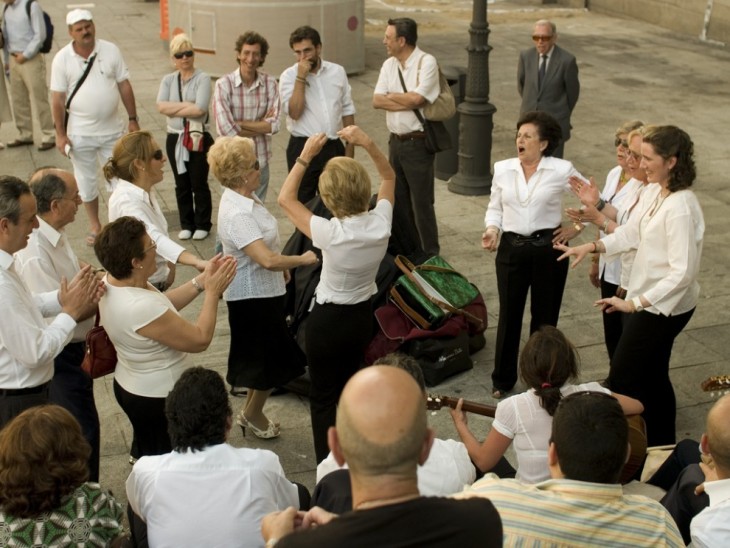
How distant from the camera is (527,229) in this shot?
652cm

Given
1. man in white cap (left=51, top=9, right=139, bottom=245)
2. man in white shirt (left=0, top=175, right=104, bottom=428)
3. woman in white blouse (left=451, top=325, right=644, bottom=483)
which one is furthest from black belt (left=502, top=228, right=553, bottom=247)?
man in white cap (left=51, top=9, right=139, bottom=245)

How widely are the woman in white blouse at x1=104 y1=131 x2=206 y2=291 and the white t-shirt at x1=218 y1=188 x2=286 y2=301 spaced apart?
371mm

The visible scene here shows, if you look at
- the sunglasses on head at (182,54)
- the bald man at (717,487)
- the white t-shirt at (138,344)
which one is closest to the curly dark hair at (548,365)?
the bald man at (717,487)

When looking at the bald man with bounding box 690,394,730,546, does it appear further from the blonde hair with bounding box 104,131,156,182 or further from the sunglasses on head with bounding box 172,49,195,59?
the sunglasses on head with bounding box 172,49,195,59

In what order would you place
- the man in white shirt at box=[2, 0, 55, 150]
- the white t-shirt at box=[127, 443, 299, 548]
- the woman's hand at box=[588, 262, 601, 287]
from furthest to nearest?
the man in white shirt at box=[2, 0, 55, 150], the woman's hand at box=[588, 262, 601, 287], the white t-shirt at box=[127, 443, 299, 548]

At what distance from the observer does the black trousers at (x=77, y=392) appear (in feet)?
17.7

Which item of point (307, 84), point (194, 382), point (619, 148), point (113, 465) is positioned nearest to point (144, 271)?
point (194, 382)


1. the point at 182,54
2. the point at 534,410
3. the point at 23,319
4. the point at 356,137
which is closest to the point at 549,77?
the point at 182,54

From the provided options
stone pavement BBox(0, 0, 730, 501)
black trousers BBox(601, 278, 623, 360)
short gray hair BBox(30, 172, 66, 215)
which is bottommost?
stone pavement BBox(0, 0, 730, 501)

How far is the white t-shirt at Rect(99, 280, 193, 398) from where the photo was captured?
4949 mm

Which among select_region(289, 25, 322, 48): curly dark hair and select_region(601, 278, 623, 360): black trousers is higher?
select_region(289, 25, 322, 48): curly dark hair

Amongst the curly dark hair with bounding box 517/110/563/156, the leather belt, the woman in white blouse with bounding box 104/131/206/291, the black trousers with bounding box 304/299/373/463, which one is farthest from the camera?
the leather belt

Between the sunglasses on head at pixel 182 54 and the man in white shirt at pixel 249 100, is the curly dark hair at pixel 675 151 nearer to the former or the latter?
the man in white shirt at pixel 249 100

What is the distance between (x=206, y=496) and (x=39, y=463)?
0.64 m
